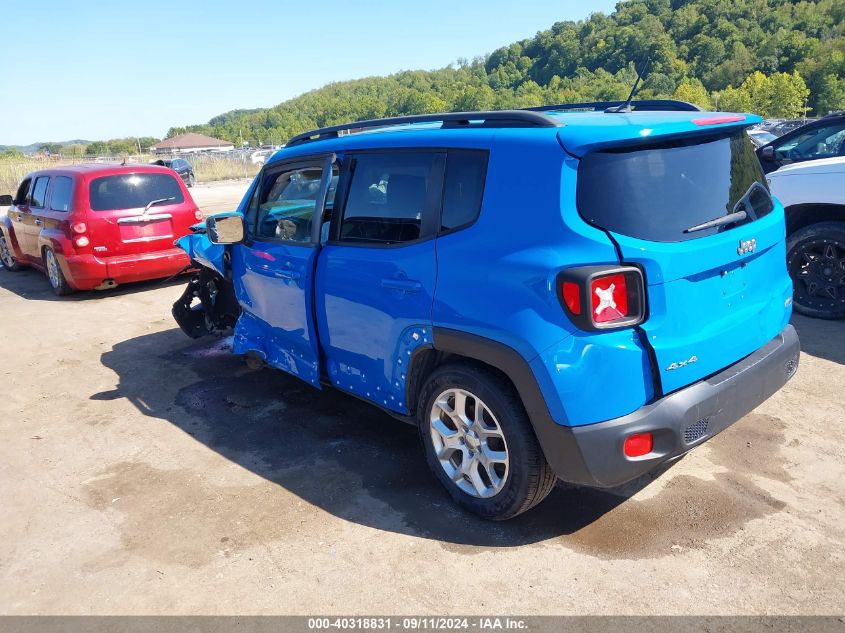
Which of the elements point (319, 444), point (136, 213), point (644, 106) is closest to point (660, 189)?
point (644, 106)

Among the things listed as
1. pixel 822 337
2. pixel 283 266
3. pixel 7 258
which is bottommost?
pixel 822 337

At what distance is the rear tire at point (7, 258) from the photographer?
10500 mm

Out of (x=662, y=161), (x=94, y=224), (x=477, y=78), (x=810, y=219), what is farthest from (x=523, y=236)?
(x=477, y=78)

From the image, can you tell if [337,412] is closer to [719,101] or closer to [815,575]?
[815,575]

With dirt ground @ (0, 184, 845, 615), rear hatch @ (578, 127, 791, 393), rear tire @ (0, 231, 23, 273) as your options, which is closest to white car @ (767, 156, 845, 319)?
dirt ground @ (0, 184, 845, 615)

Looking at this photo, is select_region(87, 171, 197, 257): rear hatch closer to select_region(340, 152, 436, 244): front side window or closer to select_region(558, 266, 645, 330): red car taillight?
select_region(340, 152, 436, 244): front side window

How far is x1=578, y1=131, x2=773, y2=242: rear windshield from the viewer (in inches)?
98.9

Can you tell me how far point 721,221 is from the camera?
2.75 meters

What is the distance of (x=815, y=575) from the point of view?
2.54m

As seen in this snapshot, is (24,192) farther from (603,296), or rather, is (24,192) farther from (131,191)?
(603,296)

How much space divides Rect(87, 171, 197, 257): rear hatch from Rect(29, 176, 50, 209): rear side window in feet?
4.59

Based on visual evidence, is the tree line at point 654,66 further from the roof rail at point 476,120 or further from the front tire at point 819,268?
the roof rail at point 476,120

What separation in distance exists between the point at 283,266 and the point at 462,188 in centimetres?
162

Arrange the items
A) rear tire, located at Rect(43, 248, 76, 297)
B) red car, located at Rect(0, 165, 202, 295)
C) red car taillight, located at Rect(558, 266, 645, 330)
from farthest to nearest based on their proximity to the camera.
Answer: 1. rear tire, located at Rect(43, 248, 76, 297)
2. red car, located at Rect(0, 165, 202, 295)
3. red car taillight, located at Rect(558, 266, 645, 330)
